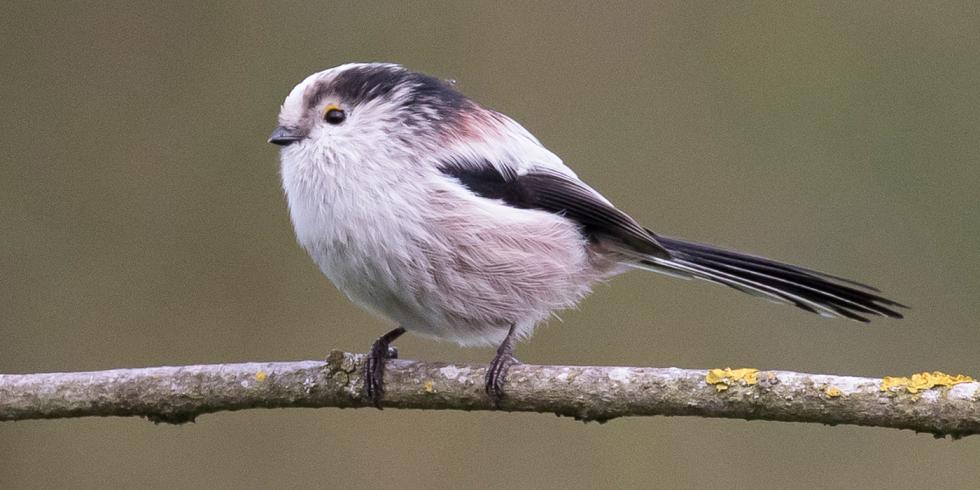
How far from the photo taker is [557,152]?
492 cm

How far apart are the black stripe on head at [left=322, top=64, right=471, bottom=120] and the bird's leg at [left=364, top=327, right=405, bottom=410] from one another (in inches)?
26.0

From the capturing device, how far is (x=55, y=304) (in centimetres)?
470

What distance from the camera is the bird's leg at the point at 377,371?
9.58 feet

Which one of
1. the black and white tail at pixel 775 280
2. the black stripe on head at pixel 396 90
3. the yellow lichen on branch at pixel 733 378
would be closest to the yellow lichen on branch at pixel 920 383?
the yellow lichen on branch at pixel 733 378

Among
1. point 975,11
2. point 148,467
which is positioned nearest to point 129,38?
point 148,467

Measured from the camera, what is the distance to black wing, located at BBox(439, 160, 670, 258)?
10.5 feet

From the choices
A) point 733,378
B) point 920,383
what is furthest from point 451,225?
point 920,383

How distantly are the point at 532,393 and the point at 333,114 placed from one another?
102 centimetres

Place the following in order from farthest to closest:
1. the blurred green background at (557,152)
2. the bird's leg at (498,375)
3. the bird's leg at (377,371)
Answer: the blurred green background at (557,152)
the bird's leg at (377,371)
the bird's leg at (498,375)

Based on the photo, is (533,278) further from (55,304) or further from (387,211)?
(55,304)

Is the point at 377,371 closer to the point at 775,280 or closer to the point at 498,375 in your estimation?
the point at 498,375

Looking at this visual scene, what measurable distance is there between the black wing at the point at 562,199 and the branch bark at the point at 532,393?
1.90 feet

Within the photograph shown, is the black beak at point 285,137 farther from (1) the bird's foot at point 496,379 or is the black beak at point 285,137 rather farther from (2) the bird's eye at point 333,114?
(1) the bird's foot at point 496,379

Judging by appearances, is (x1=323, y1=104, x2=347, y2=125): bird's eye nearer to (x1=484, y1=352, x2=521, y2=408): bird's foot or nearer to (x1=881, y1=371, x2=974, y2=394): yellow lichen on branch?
(x1=484, y1=352, x2=521, y2=408): bird's foot
